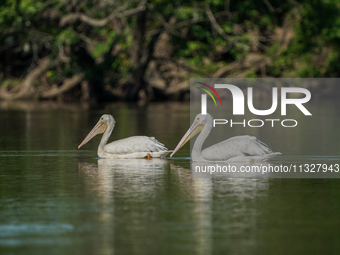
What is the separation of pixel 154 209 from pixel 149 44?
3114cm

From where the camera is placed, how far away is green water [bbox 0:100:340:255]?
630cm

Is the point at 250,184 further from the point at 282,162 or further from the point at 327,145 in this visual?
the point at 327,145

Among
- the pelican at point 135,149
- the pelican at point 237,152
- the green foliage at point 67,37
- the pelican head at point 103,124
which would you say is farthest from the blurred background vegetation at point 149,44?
the pelican at point 237,152

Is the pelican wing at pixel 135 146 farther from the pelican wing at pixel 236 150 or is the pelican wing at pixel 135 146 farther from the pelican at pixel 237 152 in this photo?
the pelican wing at pixel 236 150

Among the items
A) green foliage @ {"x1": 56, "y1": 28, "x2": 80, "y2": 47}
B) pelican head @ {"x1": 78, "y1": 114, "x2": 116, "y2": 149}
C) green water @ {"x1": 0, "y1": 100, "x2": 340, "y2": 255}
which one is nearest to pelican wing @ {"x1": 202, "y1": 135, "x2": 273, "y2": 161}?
green water @ {"x1": 0, "y1": 100, "x2": 340, "y2": 255}

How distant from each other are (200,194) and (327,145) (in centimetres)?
670

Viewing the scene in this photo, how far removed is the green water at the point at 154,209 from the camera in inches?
248

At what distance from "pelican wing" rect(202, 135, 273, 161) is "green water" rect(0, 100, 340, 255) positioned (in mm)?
543

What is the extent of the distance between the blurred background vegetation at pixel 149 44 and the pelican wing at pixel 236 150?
75.6 feet

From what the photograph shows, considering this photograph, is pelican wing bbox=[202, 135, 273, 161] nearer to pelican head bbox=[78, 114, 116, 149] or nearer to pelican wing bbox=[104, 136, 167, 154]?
pelican wing bbox=[104, 136, 167, 154]

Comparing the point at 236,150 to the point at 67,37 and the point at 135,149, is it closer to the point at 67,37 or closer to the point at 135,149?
the point at 135,149

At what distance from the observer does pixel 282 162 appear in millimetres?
12164

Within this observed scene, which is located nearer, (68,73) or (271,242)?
(271,242)

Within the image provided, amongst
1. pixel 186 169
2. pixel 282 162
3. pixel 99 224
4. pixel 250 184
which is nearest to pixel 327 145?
pixel 282 162
